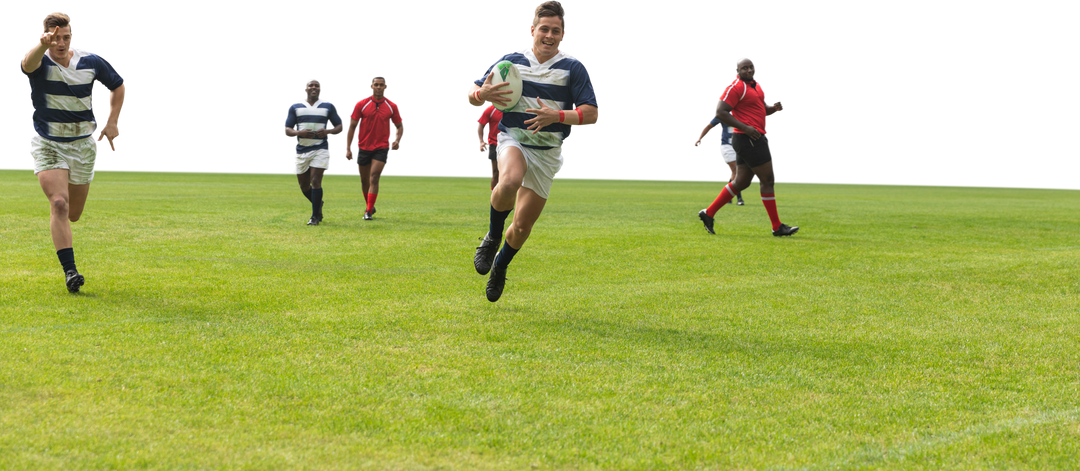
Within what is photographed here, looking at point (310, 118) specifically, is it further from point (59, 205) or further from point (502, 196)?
point (502, 196)

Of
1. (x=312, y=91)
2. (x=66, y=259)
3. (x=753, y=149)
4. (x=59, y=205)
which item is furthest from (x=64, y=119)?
(x=753, y=149)

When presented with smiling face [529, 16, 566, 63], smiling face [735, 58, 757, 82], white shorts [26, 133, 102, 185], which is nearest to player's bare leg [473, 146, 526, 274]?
smiling face [529, 16, 566, 63]

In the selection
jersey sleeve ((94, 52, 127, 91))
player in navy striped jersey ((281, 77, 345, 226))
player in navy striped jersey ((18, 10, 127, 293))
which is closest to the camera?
player in navy striped jersey ((18, 10, 127, 293))

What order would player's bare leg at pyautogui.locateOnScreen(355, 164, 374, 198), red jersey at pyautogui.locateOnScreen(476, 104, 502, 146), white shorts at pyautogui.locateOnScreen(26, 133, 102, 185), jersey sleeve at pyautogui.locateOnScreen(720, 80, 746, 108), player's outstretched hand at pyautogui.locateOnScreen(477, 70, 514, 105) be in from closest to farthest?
player's outstretched hand at pyautogui.locateOnScreen(477, 70, 514, 105), white shorts at pyautogui.locateOnScreen(26, 133, 102, 185), jersey sleeve at pyautogui.locateOnScreen(720, 80, 746, 108), red jersey at pyautogui.locateOnScreen(476, 104, 502, 146), player's bare leg at pyautogui.locateOnScreen(355, 164, 374, 198)

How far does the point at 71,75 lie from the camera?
631cm

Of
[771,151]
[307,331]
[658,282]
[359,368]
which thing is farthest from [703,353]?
[771,151]

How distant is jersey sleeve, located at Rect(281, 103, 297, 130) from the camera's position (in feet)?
41.2

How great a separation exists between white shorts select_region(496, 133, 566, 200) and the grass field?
0.79 metres

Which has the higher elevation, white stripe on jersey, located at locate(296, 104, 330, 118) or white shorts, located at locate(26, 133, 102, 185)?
white stripe on jersey, located at locate(296, 104, 330, 118)

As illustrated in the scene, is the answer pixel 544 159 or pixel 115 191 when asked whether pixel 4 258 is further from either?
pixel 115 191

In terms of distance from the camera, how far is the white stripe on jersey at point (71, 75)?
622 cm

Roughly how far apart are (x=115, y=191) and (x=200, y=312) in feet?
48.4

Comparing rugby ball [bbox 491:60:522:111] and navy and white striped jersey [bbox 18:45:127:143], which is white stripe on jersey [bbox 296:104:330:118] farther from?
rugby ball [bbox 491:60:522:111]

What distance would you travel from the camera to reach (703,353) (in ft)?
14.6
